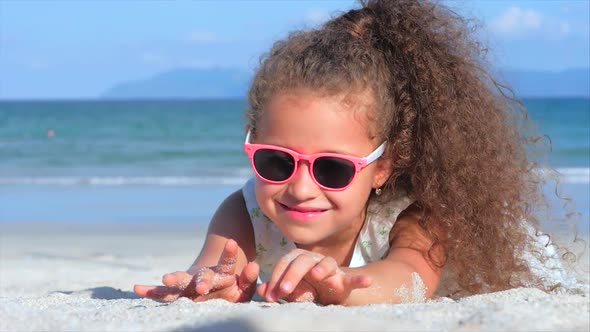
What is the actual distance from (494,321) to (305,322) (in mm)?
506

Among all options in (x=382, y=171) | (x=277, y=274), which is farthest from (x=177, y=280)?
(x=382, y=171)

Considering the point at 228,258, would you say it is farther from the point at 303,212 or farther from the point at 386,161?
the point at 386,161

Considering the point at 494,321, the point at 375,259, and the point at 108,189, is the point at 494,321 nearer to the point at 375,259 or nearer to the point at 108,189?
the point at 375,259

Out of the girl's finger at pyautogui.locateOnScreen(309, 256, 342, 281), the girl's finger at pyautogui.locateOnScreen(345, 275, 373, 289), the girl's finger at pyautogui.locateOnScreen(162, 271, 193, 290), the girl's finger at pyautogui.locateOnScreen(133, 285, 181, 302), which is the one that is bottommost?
the girl's finger at pyautogui.locateOnScreen(133, 285, 181, 302)

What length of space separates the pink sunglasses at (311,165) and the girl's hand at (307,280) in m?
0.50

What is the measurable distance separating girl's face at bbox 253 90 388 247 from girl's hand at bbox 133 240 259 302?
408 mm

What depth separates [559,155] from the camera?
17531 mm

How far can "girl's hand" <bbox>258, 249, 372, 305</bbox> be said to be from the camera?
253cm

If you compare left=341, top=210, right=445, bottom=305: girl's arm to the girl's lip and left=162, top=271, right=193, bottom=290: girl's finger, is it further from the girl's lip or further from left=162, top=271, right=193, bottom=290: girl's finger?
left=162, top=271, right=193, bottom=290: girl's finger

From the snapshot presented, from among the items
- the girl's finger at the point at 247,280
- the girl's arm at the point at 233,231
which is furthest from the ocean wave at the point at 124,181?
the girl's finger at the point at 247,280

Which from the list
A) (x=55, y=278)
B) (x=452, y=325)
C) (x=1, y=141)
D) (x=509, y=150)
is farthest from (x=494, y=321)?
(x=1, y=141)

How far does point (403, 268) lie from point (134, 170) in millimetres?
13726

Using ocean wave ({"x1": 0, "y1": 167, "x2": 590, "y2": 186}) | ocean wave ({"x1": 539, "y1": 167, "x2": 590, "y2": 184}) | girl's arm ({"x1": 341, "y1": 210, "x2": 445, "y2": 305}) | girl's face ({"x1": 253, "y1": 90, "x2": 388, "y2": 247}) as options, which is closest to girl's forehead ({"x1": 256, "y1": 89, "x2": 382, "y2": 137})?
girl's face ({"x1": 253, "y1": 90, "x2": 388, "y2": 247})

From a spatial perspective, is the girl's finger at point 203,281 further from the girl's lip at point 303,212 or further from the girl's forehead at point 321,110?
the girl's forehead at point 321,110
